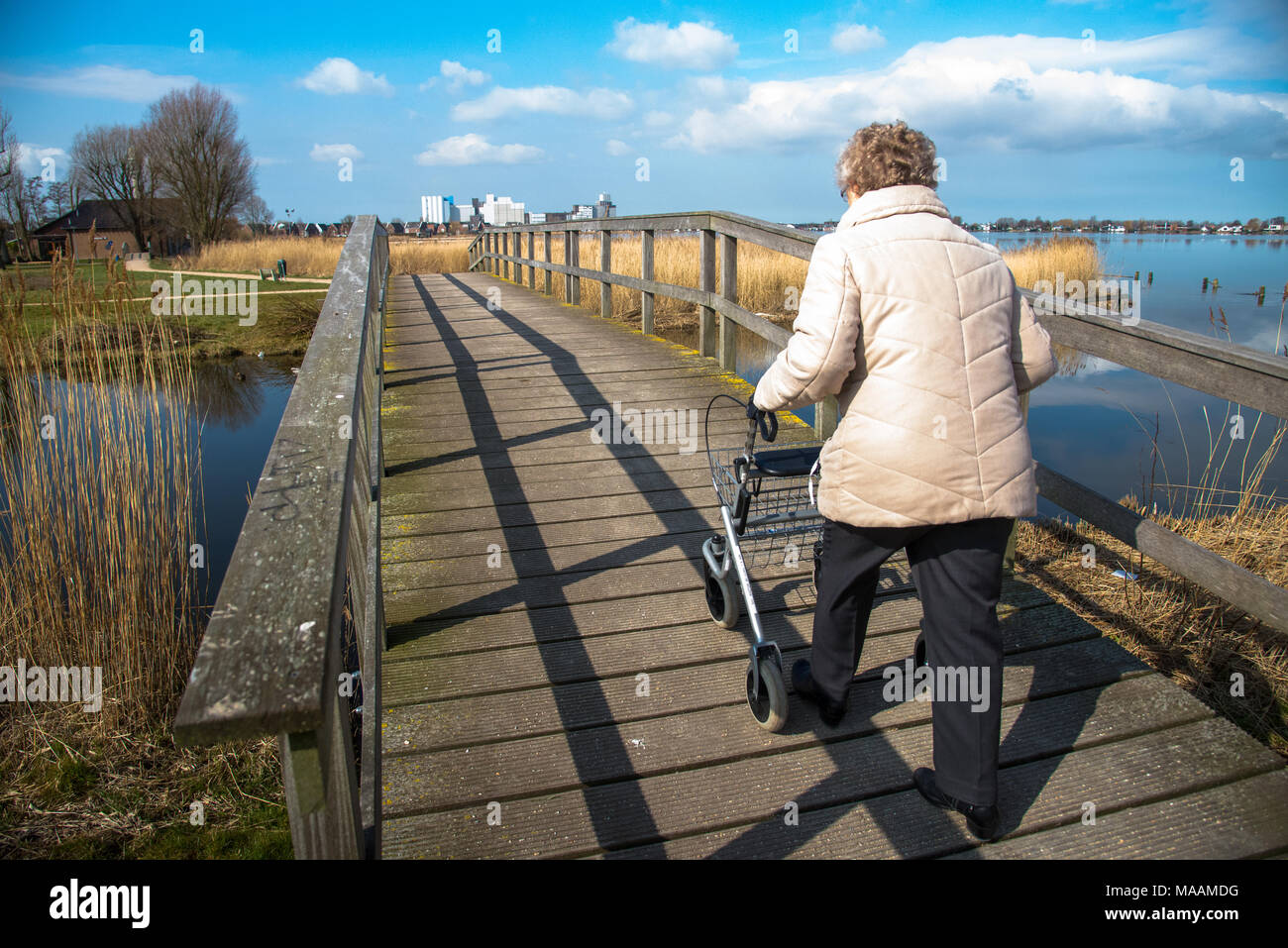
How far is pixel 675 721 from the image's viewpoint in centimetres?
232

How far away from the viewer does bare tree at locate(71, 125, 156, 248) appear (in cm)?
5103

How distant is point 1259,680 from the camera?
3.48 metres

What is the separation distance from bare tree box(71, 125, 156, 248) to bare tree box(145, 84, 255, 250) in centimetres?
566

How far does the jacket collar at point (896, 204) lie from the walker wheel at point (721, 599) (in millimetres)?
1207

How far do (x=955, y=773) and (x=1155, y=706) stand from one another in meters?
0.88

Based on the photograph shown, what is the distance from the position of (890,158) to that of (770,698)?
1406 mm

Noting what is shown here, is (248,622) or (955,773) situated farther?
(955,773)

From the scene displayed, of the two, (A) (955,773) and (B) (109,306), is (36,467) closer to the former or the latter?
(B) (109,306)

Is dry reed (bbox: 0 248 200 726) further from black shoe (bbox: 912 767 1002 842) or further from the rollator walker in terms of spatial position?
black shoe (bbox: 912 767 1002 842)

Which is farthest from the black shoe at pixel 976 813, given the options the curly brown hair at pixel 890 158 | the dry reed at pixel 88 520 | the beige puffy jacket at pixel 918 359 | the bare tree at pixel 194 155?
the bare tree at pixel 194 155

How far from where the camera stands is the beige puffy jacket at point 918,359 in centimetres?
184

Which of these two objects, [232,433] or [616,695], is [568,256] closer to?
[232,433]

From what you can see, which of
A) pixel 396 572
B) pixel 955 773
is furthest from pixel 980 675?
pixel 396 572
